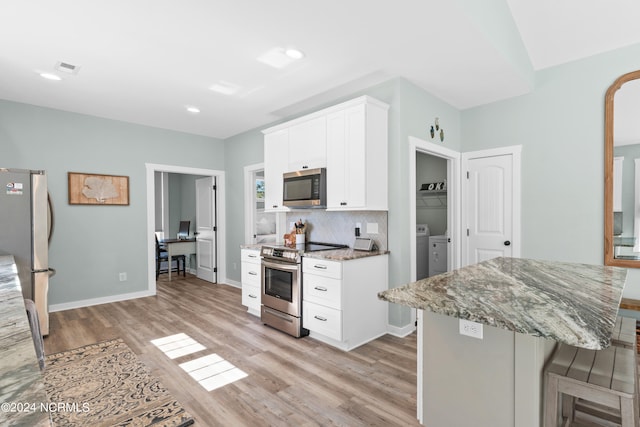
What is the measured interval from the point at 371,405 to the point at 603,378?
1.32 meters

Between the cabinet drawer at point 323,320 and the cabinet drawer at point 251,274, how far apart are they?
0.83 metres

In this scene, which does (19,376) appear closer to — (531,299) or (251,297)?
(531,299)

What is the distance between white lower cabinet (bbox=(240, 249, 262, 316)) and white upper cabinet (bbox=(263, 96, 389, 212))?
117 centimetres

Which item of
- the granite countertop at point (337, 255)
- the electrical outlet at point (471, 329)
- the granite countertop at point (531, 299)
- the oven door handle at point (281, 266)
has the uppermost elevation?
the granite countertop at point (531, 299)

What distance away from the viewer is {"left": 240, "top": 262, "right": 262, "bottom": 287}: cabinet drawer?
387cm

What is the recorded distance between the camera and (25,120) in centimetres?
407

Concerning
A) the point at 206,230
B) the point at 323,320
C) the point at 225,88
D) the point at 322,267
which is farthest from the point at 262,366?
the point at 206,230

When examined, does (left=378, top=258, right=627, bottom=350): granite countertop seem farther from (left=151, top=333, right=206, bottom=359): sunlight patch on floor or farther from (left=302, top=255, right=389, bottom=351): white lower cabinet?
(left=151, top=333, right=206, bottom=359): sunlight patch on floor

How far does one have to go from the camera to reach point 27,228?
3.21 m

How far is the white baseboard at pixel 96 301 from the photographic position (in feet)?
13.9

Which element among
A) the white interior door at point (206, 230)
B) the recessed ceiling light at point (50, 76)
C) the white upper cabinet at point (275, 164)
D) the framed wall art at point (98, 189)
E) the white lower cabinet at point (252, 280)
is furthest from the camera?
the white interior door at point (206, 230)

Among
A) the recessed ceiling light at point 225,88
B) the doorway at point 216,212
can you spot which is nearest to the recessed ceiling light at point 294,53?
the recessed ceiling light at point 225,88

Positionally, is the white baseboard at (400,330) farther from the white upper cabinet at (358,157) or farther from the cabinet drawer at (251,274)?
the cabinet drawer at (251,274)

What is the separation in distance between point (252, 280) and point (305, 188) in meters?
1.31
